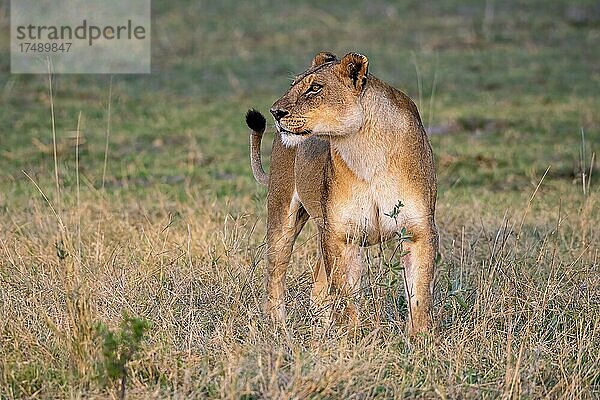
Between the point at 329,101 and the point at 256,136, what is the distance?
3.62 feet

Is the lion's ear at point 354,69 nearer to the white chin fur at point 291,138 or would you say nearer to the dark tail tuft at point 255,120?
the white chin fur at point 291,138

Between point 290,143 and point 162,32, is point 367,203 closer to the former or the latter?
point 290,143

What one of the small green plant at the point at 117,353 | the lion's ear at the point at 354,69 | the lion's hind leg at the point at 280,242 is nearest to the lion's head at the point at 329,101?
the lion's ear at the point at 354,69

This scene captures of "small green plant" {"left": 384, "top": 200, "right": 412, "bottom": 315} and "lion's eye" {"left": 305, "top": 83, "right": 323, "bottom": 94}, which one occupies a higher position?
"lion's eye" {"left": 305, "top": 83, "right": 323, "bottom": 94}

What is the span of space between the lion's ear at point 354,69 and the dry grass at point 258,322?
0.79 m

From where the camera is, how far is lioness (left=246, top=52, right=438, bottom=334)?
450 cm

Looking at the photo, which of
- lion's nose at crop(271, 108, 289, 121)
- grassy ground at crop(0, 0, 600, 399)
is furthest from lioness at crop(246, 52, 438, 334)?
grassy ground at crop(0, 0, 600, 399)

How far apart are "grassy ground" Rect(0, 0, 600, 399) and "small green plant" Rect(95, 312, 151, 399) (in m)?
0.02

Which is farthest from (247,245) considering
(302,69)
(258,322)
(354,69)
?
(302,69)

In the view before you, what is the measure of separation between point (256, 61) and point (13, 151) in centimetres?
507

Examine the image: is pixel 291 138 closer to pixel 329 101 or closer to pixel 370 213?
pixel 329 101

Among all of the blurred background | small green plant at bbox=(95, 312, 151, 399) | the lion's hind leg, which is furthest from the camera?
the blurred background

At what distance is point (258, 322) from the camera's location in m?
4.56

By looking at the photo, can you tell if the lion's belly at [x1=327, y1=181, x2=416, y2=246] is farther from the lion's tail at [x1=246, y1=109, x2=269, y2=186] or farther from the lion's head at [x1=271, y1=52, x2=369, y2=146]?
the lion's tail at [x1=246, y1=109, x2=269, y2=186]
